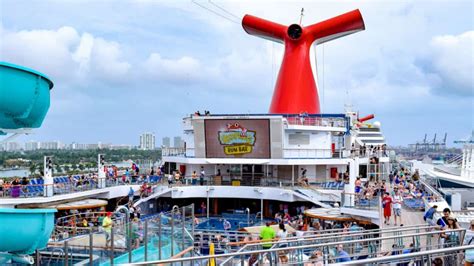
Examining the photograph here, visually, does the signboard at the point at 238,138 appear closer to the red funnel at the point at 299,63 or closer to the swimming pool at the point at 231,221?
the swimming pool at the point at 231,221

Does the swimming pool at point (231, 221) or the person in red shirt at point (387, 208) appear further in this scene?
the swimming pool at point (231, 221)

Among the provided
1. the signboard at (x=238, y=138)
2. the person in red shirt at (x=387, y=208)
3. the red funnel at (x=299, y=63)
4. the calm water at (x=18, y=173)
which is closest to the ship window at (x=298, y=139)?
the signboard at (x=238, y=138)

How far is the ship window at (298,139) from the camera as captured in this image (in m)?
26.4

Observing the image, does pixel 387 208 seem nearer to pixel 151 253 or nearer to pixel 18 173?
pixel 151 253

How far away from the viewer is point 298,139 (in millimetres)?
26562

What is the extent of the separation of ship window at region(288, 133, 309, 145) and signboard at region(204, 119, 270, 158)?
180 cm

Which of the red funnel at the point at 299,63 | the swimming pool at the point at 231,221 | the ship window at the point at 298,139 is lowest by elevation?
the swimming pool at the point at 231,221

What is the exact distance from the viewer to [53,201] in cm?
2089

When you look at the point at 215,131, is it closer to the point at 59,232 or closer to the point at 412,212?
the point at 412,212

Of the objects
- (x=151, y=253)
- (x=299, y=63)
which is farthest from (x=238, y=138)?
(x=151, y=253)

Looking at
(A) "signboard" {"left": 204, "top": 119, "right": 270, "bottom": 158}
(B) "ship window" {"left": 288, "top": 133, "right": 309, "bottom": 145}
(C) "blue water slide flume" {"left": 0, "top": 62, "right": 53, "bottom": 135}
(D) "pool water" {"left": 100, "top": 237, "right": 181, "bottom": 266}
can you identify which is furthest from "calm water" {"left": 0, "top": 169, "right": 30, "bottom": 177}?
(C) "blue water slide flume" {"left": 0, "top": 62, "right": 53, "bottom": 135}

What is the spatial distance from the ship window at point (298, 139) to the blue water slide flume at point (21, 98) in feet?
62.6

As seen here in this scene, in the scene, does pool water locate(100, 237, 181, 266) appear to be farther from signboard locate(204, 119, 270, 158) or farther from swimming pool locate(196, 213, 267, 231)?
signboard locate(204, 119, 270, 158)

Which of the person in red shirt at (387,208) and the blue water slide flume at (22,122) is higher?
the blue water slide flume at (22,122)
